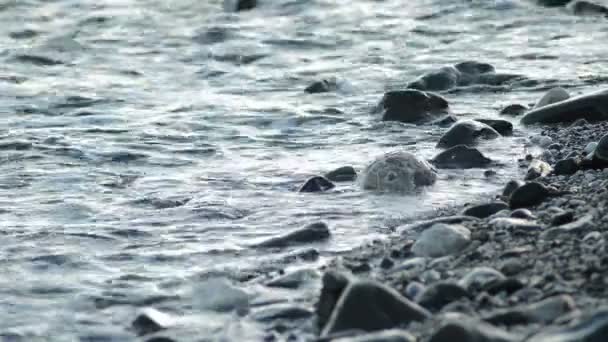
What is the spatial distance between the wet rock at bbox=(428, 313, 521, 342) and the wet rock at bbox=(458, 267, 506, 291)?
507 mm

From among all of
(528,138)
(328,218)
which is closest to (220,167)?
(328,218)

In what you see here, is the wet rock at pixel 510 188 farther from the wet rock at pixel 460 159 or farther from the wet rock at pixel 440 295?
the wet rock at pixel 440 295

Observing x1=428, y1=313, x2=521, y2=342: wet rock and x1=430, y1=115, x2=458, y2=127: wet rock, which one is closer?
x1=428, y1=313, x2=521, y2=342: wet rock

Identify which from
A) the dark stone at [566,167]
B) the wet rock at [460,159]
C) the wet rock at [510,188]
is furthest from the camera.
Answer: the wet rock at [460,159]

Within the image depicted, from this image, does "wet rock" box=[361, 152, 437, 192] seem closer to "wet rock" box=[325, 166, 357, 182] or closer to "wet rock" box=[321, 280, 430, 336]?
"wet rock" box=[325, 166, 357, 182]

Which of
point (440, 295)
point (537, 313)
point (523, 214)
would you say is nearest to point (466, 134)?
point (523, 214)

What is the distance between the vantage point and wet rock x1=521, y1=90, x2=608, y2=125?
6719 mm

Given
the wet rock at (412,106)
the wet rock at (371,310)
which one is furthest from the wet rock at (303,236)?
the wet rock at (412,106)

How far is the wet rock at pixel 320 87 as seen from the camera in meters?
8.38

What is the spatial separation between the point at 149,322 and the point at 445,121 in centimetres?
354

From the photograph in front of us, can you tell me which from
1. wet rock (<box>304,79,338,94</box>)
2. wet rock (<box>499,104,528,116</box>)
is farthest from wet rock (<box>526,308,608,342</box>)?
wet rock (<box>304,79,338,94</box>)

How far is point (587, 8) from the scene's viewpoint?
10.7 metres

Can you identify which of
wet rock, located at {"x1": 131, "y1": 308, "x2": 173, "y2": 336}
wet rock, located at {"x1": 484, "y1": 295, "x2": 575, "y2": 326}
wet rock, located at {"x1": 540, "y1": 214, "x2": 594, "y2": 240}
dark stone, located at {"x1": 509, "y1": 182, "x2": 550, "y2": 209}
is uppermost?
wet rock, located at {"x1": 484, "y1": 295, "x2": 575, "y2": 326}

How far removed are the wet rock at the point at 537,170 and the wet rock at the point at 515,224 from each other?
109 cm
